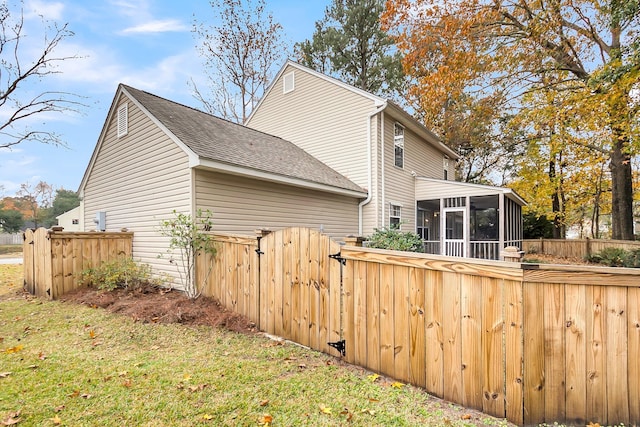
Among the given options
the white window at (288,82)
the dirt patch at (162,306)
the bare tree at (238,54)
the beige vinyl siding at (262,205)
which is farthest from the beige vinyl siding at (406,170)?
the bare tree at (238,54)

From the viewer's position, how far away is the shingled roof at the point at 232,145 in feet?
23.1

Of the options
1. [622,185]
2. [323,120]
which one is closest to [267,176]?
[323,120]

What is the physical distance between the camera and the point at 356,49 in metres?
20.9

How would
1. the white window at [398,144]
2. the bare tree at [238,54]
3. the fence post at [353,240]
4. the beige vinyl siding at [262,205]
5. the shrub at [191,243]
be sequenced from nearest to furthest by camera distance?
1. the fence post at [353,240]
2. the shrub at [191,243]
3. the beige vinyl siding at [262,205]
4. the white window at [398,144]
5. the bare tree at [238,54]

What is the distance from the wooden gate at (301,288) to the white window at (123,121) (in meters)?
6.29

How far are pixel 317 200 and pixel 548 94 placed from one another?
9.86 metres

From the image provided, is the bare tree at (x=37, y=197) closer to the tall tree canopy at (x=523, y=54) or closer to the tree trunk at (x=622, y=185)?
the tall tree canopy at (x=523, y=54)

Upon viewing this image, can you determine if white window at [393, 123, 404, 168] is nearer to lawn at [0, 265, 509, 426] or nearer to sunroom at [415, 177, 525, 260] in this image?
sunroom at [415, 177, 525, 260]

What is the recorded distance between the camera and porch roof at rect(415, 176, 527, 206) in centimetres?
1159

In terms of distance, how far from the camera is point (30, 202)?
1599 inches

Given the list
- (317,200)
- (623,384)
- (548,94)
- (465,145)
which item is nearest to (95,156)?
(317,200)

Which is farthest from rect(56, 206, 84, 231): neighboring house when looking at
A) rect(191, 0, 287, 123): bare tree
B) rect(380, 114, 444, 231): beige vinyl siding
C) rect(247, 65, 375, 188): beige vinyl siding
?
rect(380, 114, 444, 231): beige vinyl siding

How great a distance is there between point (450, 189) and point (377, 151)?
12.1 feet

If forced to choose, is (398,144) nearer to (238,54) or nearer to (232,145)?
(232,145)
